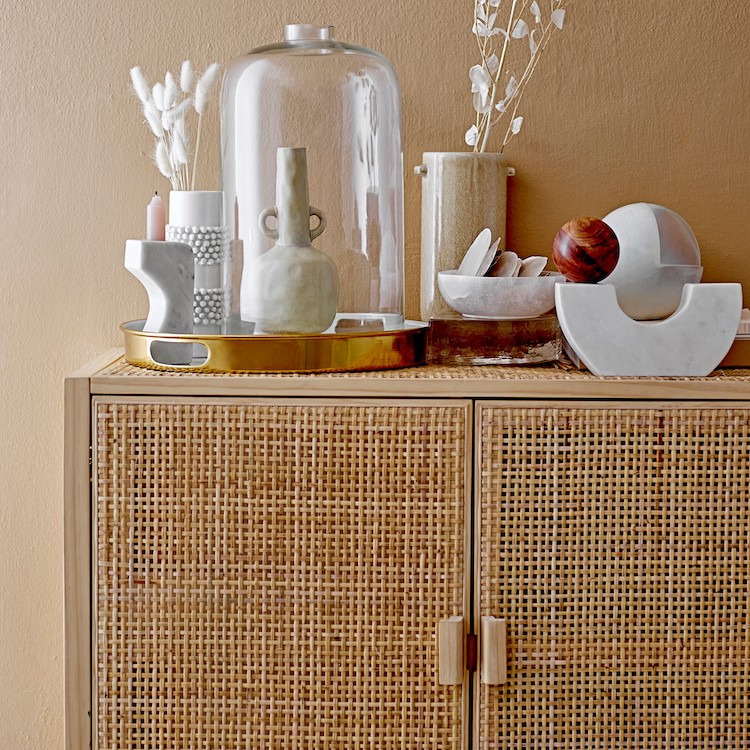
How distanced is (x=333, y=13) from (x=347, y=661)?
91 cm

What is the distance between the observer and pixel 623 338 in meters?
1.16

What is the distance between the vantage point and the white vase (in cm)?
122

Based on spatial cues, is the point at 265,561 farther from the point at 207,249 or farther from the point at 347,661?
the point at 207,249

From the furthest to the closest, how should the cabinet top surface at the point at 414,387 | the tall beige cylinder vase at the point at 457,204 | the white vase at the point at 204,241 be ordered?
1. the tall beige cylinder vase at the point at 457,204
2. the white vase at the point at 204,241
3. the cabinet top surface at the point at 414,387

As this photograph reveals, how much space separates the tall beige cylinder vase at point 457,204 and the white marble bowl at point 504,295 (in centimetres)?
10

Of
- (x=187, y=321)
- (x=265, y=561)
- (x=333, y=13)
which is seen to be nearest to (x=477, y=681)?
(x=265, y=561)

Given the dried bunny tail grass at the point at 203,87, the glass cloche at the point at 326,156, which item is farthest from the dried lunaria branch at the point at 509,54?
the dried bunny tail grass at the point at 203,87

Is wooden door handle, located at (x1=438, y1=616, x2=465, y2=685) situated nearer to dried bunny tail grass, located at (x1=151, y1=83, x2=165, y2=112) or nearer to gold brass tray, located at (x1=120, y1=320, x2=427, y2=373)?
gold brass tray, located at (x1=120, y1=320, x2=427, y2=373)

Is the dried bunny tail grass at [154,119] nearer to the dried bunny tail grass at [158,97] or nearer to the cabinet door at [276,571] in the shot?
the dried bunny tail grass at [158,97]

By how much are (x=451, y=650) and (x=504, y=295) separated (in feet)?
1.43

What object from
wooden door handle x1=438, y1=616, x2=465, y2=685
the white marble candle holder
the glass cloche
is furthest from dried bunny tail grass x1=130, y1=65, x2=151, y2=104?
wooden door handle x1=438, y1=616, x2=465, y2=685

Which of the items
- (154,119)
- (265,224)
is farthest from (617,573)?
(154,119)

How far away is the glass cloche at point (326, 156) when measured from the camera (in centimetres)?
127

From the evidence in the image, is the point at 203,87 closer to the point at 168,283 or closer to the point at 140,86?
the point at 140,86
